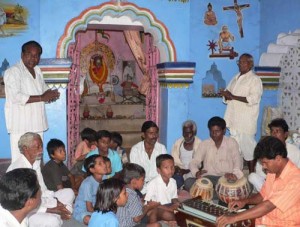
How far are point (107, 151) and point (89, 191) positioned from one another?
1.11 metres

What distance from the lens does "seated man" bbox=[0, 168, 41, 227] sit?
2939 millimetres

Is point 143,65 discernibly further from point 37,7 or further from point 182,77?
point 37,7

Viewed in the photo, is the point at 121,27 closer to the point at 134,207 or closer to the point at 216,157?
the point at 216,157

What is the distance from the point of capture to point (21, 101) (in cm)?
603

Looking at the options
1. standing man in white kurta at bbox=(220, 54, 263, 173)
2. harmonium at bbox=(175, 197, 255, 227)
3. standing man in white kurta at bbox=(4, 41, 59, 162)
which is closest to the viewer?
harmonium at bbox=(175, 197, 255, 227)

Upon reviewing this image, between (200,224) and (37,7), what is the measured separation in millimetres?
4661

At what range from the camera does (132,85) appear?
12883 mm

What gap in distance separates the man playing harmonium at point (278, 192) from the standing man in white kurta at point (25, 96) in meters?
3.26

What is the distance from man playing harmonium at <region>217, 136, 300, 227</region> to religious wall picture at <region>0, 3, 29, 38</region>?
189 inches

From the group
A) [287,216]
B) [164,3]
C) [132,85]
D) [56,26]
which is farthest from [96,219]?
[132,85]

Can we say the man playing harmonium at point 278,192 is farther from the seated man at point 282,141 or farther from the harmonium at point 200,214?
the seated man at point 282,141

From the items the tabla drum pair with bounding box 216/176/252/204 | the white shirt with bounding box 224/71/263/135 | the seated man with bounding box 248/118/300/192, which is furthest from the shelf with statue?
the tabla drum pair with bounding box 216/176/252/204

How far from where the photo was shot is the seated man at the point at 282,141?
559 centimetres

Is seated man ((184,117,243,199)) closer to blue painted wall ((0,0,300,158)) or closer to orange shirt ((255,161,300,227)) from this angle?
blue painted wall ((0,0,300,158))
